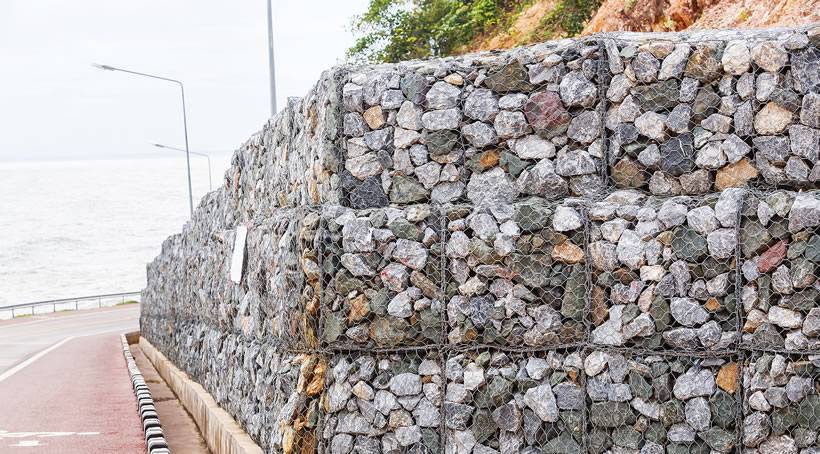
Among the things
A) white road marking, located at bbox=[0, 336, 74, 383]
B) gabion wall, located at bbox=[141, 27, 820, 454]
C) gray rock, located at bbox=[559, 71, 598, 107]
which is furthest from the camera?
white road marking, located at bbox=[0, 336, 74, 383]

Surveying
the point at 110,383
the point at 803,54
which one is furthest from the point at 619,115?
the point at 110,383

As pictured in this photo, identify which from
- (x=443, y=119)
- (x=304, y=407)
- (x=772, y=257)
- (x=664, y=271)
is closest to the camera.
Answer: (x=772, y=257)

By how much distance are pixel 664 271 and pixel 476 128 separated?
1.57 metres

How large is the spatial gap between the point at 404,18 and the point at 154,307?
31.6 feet

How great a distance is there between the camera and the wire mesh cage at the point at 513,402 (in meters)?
6.56

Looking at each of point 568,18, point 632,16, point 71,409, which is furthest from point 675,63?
point 568,18

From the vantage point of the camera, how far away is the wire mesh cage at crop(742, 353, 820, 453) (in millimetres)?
5984

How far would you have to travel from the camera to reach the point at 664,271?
6.31 meters

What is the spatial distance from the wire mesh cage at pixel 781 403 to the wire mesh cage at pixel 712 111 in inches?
43.4

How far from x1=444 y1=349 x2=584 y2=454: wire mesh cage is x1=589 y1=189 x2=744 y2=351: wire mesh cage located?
373 millimetres

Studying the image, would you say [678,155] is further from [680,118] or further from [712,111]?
[712,111]

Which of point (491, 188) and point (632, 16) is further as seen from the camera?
point (632, 16)

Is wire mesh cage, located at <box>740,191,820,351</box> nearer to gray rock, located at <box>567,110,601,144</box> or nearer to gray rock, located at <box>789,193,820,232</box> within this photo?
gray rock, located at <box>789,193,820,232</box>

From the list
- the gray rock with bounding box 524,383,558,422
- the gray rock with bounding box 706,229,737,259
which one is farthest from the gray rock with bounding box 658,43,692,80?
the gray rock with bounding box 524,383,558,422
